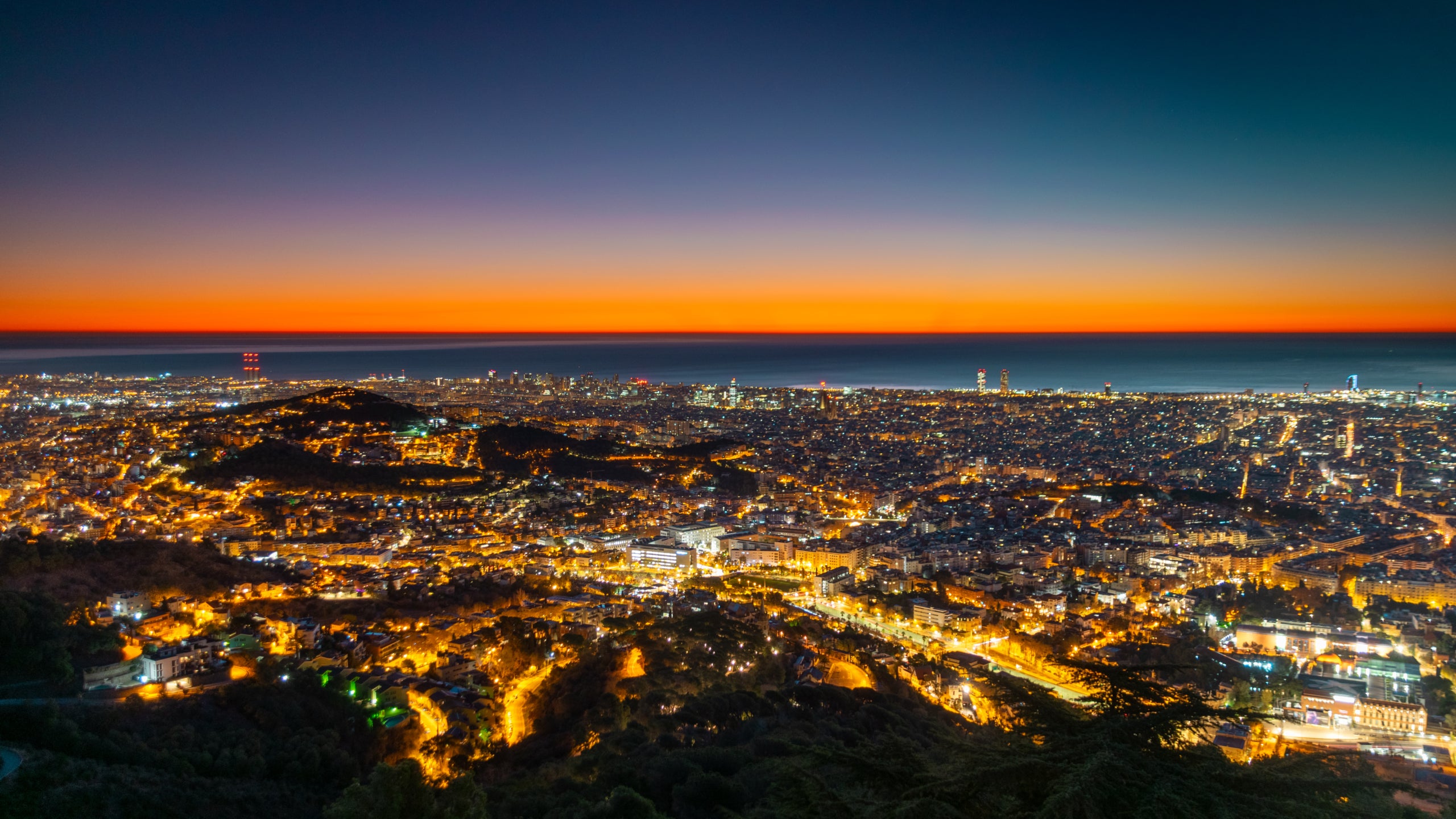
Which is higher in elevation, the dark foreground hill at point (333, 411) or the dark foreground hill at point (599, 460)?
the dark foreground hill at point (333, 411)

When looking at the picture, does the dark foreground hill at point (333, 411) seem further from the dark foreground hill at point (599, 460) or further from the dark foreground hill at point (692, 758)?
the dark foreground hill at point (692, 758)

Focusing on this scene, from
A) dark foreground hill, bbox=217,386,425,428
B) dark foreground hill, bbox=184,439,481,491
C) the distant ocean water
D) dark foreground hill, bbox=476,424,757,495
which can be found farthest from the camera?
the distant ocean water

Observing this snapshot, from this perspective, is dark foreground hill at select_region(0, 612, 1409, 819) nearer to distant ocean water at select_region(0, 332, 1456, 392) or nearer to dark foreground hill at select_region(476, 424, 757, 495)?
dark foreground hill at select_region(476, 424, 757, 495)

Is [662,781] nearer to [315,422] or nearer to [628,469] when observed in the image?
[628,469]

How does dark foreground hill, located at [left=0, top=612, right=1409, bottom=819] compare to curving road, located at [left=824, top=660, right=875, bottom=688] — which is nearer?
dark foreground hill, located at [left=0, top=612, right=1409, bottom=819]

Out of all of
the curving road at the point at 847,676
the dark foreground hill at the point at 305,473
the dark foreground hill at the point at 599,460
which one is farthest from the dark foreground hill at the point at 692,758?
the dark foreground hill at the point at 599,460

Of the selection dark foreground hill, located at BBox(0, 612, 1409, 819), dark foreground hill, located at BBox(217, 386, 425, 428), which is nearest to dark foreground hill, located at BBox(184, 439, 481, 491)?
dark foreground hill, located at BBox(217, 386, 425, 428)

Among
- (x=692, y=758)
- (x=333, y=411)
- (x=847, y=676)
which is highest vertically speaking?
(x=333, y=411)

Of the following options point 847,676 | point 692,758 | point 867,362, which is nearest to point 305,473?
point 847,676

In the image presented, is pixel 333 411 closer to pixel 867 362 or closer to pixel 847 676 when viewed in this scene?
pixel 847 676

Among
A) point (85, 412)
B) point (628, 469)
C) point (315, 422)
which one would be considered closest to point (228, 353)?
point (85, 412)

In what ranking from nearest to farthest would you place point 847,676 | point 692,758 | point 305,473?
point 692,758 < point 847,676 < point 305,473
